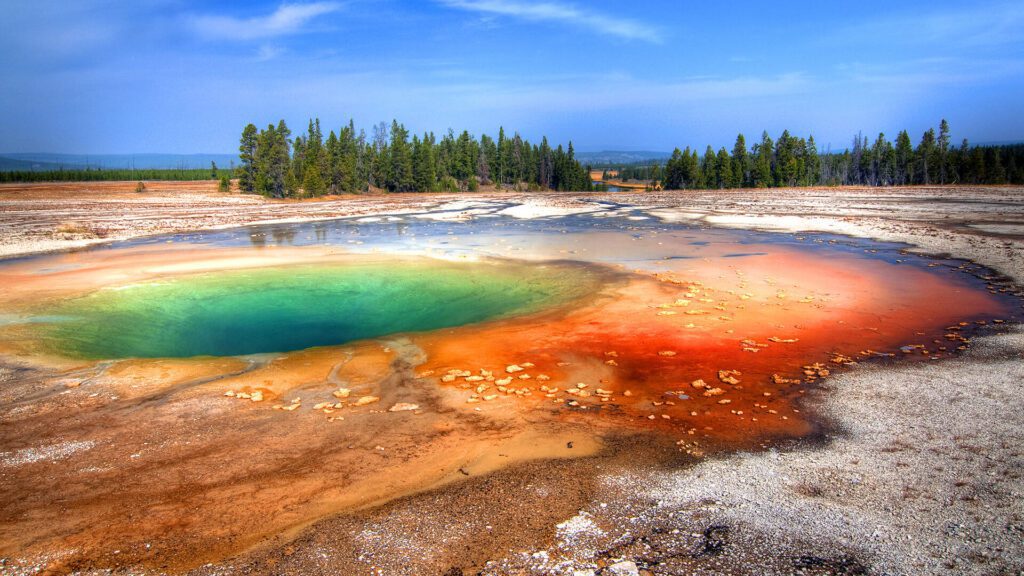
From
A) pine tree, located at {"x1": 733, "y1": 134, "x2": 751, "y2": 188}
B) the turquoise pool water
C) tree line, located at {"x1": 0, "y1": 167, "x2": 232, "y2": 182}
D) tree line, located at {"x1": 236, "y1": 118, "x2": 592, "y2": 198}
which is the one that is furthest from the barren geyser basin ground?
pine tree, located at {"x1": 733, "y1": 134, "x2": 751, "y2": 188}

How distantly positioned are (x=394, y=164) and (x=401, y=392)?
80.4 meters

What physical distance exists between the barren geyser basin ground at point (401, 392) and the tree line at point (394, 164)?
53014 mm

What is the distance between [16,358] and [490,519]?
374 inches

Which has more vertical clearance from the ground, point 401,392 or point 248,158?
point 248,158

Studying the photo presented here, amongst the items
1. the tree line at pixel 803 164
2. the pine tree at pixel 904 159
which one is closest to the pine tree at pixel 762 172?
the tree line at pixel 803 164

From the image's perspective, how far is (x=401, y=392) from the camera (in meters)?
8.34

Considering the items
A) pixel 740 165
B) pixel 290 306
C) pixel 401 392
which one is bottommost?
pixel 401 392

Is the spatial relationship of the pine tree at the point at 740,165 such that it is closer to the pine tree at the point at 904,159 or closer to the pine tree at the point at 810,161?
the pine tree at the point at 810,161

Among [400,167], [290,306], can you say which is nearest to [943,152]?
[400,167]

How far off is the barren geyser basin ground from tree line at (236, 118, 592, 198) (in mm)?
53014

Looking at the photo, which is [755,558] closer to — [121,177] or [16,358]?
[16,358]

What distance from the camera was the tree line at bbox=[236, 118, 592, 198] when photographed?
68.4 m

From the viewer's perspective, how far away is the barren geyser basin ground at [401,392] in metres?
5.05

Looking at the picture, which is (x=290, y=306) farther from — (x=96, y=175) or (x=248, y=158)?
(x=96, y=175)
